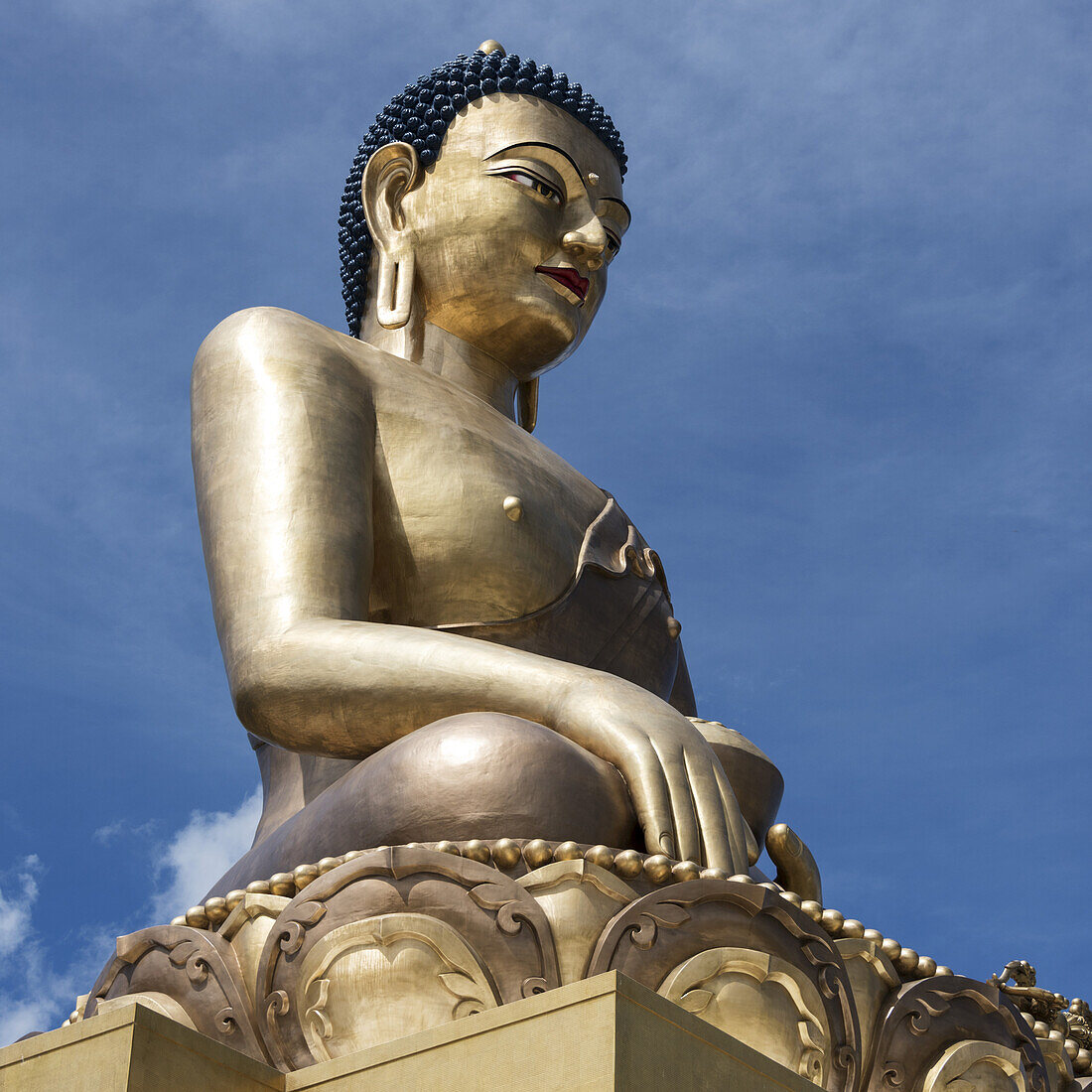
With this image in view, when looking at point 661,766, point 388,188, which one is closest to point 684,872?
point 661,766

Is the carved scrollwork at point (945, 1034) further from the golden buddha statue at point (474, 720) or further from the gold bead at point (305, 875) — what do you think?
the gold bead at point (305, 875)

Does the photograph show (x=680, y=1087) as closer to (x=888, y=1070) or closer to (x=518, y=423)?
(x=888, y=1070)

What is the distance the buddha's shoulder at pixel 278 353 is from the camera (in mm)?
5887

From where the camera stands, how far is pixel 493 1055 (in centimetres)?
346

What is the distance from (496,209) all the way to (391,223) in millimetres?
474

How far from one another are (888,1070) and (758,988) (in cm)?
40

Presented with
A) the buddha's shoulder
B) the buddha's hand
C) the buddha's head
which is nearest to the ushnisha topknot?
the buddha's head

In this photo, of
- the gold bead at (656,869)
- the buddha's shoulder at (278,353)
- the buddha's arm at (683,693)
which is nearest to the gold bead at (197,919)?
the gold bead at (656,869)

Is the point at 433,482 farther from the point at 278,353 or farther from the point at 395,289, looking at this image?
the point at 395,289

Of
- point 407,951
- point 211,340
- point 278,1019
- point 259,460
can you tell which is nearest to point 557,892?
point 407,951

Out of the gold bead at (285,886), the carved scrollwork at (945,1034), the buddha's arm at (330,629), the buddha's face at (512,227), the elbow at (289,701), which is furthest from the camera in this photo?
the buddha's face at (512,227)

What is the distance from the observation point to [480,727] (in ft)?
14.9

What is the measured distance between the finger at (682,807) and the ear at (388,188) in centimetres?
280

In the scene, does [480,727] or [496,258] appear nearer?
[480,727]
